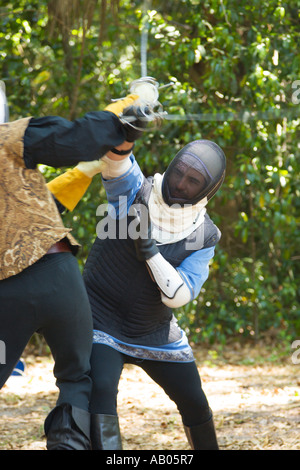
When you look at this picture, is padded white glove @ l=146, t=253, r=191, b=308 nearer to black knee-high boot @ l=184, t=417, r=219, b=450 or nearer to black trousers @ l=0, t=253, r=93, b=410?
black trousers @ l=0, t=253, r=93, b=410

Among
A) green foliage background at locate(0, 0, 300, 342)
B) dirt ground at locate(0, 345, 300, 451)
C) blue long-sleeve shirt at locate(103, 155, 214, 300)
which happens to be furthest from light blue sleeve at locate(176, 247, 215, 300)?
green foliage background at locate(0, 0, 300, 342)

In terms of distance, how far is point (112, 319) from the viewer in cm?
250

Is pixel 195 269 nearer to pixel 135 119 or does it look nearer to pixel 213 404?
pixel 135 119

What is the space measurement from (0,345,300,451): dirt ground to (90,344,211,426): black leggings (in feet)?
3.81

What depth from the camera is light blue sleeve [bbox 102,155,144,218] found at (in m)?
2.44

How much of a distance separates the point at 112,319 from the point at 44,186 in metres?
0.75

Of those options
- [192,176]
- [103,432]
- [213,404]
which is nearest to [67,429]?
[103,432]

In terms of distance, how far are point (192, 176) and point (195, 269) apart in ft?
1.23

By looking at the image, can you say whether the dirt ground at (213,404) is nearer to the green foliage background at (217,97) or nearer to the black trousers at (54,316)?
the green foliage background at (217,97)

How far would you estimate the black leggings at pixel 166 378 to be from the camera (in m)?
2.29

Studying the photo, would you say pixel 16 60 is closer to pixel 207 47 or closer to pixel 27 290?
pixel 207 47

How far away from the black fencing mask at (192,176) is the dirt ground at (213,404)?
183cm

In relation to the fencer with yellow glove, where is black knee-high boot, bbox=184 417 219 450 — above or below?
below

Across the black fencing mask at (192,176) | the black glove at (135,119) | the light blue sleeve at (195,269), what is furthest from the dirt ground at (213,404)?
the black glove at (135,119)
